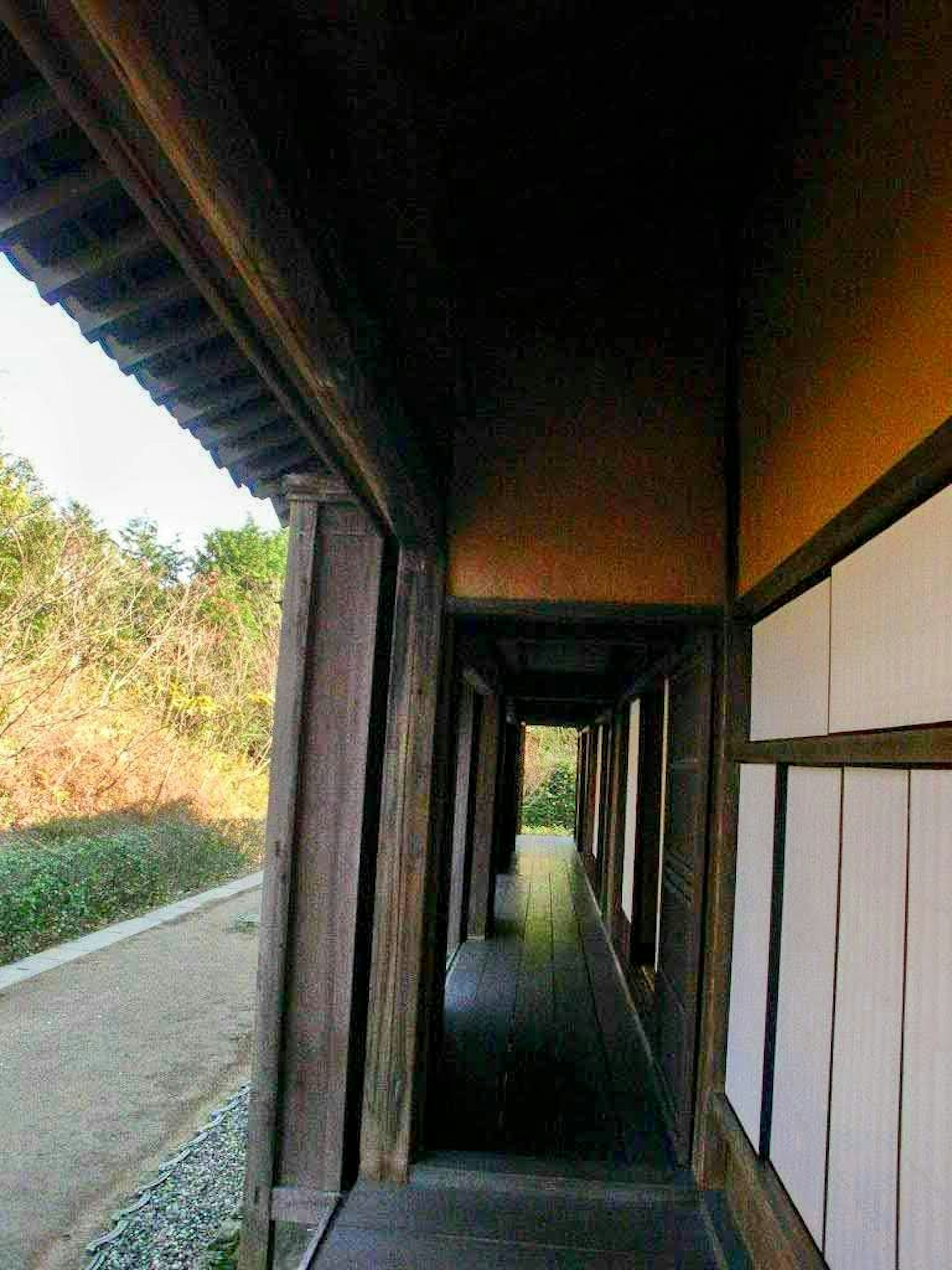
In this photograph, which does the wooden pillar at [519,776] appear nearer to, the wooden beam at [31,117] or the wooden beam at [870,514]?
the wooden beam at [870,514]

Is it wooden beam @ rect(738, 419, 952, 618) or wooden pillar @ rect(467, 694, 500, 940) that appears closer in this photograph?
wooden beam @ rect(738, 419, 952, 618)

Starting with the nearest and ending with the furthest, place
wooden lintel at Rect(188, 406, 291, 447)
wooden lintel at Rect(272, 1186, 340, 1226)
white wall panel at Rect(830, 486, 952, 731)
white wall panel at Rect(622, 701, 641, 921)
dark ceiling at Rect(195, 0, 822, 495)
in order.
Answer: dark ceiling at Rect(195, 0, 822, 495), white wall panel at Rect(830, 486, 952, 731), wooden lintel at Rect(272, 1186, 340, 1226), wooden lintel at Rect(188, 406, 291, 447), white wall panel at Rect(622, 701, 641, 921)

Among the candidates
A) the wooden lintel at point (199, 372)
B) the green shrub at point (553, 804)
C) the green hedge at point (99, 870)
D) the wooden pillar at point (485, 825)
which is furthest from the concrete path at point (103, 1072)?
the green shrub at point (553, 804)

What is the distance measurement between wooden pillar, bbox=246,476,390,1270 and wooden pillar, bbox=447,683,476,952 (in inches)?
84.5

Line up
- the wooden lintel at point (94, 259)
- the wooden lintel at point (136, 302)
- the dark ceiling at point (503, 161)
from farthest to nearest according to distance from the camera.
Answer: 1. the wooden lintel at point (136, 302)
2. the wooden lintel at point (94, 259)
3. the dark ceiling at point (503, 161)

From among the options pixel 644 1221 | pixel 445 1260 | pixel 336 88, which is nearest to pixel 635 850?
pixel 644 1221

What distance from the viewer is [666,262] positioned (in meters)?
2.73

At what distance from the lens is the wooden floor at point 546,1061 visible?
263cm

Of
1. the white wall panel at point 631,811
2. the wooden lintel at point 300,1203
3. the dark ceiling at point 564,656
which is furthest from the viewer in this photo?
the white wall panel at point 631,811

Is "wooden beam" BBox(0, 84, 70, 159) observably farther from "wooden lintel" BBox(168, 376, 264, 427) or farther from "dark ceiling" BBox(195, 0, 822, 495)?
"wooden lintel" BBox(168, 376, 264, 427)

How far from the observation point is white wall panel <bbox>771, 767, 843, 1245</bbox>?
1.52m

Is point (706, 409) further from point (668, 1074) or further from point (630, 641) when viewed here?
point (668, 1074)

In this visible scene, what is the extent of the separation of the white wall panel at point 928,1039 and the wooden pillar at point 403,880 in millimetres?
1543

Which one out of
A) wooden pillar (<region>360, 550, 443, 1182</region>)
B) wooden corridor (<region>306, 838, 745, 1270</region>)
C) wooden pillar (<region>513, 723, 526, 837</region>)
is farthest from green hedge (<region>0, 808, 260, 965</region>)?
wooden pillar (<region>360, 550, 443, 1182</region>)
